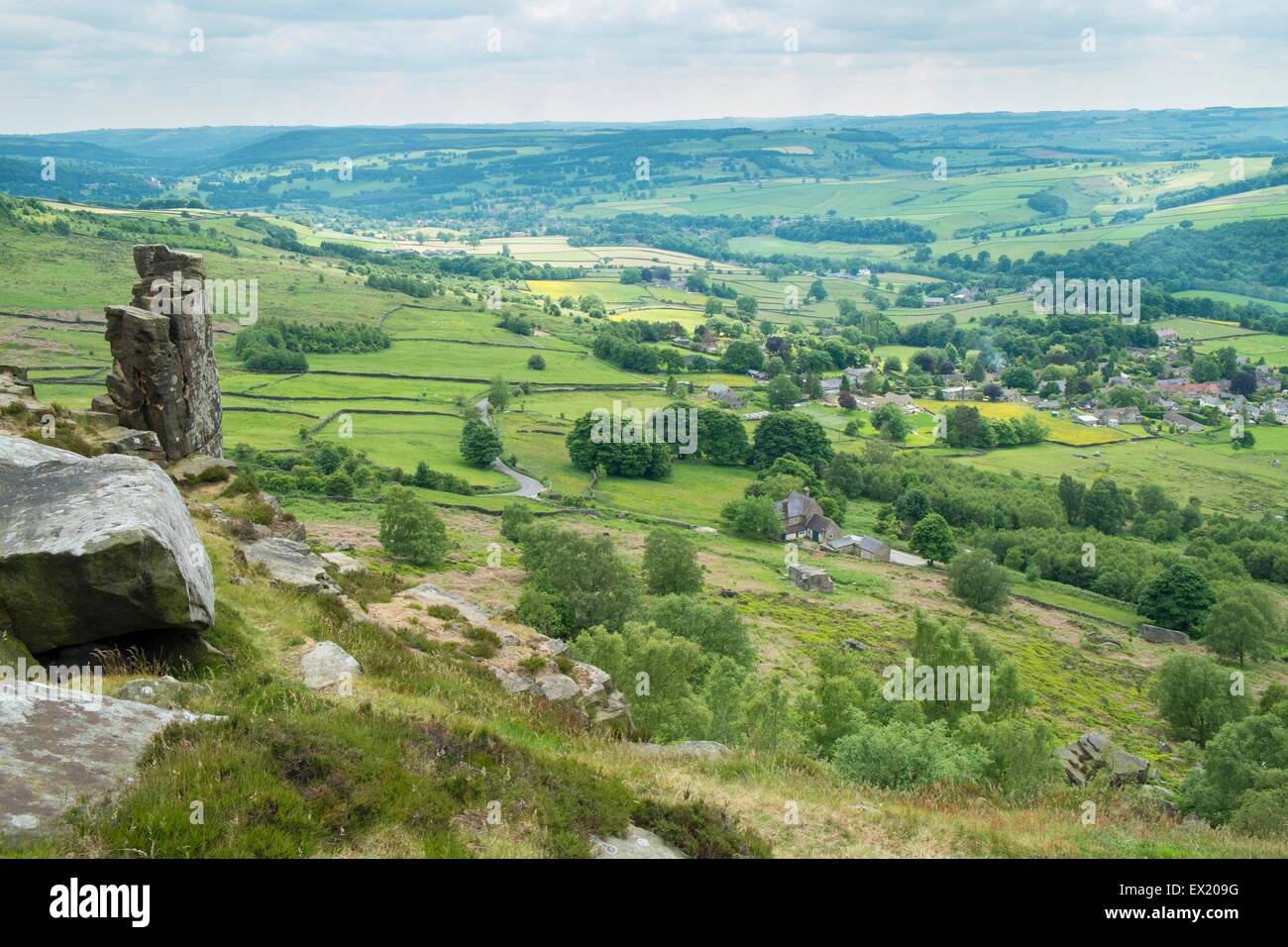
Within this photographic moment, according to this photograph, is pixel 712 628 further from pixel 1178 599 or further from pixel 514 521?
pixel 1178 599

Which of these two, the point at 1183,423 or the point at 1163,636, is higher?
the point at 1183,423

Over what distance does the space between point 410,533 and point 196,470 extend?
35.3m

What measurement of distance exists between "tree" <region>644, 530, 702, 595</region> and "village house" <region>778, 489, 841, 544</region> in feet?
86.0

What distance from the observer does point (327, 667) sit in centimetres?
1605

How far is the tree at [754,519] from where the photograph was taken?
87.9 meters

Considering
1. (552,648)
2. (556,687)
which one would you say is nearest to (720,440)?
(552,648)

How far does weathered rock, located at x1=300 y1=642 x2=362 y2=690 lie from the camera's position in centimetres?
1539

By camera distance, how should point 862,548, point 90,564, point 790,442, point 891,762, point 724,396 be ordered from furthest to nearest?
point 724,396, point 790,442, point 862,548, point 891,762, point 90,564

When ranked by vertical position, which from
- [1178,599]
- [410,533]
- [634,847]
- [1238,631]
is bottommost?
[1178,599]

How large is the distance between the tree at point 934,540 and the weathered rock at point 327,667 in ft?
256

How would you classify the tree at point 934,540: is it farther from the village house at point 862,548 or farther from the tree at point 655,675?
the tree at point 655,675

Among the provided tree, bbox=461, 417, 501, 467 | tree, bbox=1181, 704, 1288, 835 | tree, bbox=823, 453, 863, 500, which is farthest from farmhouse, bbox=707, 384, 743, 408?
tree, bbox=1181, 704, 1288, 835

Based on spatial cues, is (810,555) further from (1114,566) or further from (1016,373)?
(1016,373)
